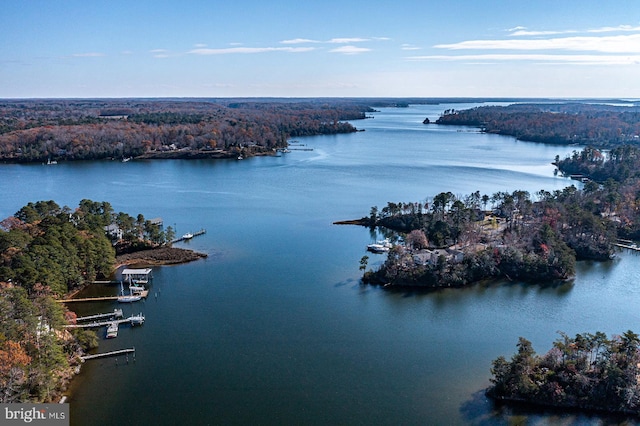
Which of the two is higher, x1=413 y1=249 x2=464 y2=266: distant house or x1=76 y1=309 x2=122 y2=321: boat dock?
x1=413 y1=249 x2=464 y2=266: distant house

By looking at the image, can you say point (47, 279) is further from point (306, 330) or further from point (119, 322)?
point (306, 330)

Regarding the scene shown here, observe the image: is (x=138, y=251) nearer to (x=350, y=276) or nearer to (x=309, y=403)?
(x=350, y=276)

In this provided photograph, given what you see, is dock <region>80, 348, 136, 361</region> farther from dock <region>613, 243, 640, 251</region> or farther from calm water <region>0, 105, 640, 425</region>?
A: dock <region>613, 243, 640, 251</region>

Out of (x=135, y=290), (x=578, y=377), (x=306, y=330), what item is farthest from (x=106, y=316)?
(x=578, y=377)

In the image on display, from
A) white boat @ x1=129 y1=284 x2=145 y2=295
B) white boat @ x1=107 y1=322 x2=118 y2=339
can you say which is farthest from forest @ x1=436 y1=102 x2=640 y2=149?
white boat @ x1=107 y1=322 x2=118 y2=339

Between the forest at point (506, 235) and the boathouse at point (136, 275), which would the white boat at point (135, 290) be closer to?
the boathouse at point (136, 275)

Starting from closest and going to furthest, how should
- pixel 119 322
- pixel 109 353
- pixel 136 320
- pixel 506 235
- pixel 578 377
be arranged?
1. pixel 578 377
2. pixel 109 353
3. pixel 119 322
4. pixel 136 320
5. pixel 506 235

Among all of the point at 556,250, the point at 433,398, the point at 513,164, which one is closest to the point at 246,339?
the point at 433,398
